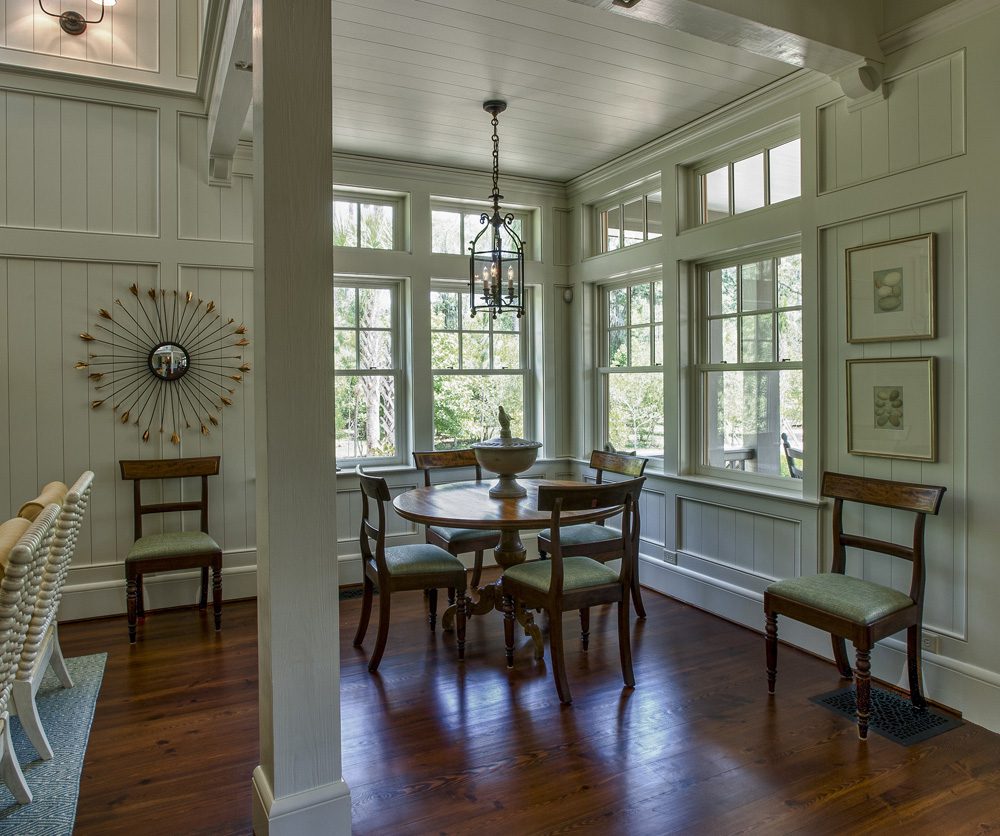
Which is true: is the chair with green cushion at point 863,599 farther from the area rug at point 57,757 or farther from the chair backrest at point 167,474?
the chair backrest at point 167,474

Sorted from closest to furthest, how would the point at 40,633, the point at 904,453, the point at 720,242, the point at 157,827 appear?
the point at 157,827 → the point at 40,633 → the point at 904,453 → the point at 720,242

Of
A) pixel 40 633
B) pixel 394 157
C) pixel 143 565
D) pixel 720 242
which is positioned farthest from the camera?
pixel 394 157

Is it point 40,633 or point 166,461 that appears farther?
point 166,461

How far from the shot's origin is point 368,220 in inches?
187

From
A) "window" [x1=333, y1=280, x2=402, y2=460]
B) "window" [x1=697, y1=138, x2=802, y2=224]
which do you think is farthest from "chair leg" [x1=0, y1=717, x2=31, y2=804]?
"window" [x1=697, y1=138, x2=802, y2=224]

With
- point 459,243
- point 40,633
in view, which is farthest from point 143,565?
point 459,243

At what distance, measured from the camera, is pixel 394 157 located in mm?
4652

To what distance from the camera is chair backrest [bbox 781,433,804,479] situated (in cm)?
359

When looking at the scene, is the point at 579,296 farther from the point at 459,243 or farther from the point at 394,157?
the point at 394,157

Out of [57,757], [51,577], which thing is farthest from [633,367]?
[57,757]

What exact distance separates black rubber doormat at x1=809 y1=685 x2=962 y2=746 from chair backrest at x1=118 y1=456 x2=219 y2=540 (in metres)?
3.40

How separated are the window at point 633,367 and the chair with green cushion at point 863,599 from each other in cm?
164

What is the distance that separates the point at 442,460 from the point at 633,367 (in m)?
1.51

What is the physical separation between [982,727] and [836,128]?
265 centimetres
